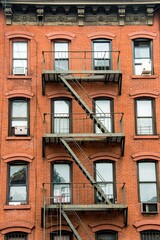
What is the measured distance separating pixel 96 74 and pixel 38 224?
7.51 meters

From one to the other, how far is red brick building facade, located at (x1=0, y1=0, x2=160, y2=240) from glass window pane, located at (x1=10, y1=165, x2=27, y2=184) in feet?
0.15

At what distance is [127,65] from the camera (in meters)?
27.5

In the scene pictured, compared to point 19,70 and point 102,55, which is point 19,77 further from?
point 102,55

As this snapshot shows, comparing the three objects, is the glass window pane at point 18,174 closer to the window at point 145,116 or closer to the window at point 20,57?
the window at point 20,57

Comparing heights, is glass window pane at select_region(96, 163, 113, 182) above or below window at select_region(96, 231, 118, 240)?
above

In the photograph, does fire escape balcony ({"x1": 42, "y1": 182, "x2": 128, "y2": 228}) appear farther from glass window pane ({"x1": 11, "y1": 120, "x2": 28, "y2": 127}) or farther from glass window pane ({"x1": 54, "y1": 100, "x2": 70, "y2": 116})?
glass window pane ({"x1": 54, "y1": 100, "x2": 70, "y2": 116})

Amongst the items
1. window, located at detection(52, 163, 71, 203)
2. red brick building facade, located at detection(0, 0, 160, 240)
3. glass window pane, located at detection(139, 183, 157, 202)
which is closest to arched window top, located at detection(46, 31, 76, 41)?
red brick building facade, located at detection(0, 0, 160, 240)

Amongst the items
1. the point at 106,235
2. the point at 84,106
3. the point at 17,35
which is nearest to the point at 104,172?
the point at 106,235

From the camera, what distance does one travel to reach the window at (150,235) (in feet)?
82.7

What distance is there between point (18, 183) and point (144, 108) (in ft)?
22.9

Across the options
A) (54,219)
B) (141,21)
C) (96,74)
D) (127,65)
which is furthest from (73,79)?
(54,219)

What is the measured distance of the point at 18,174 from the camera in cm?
2605

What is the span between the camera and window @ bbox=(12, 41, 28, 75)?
27422mm

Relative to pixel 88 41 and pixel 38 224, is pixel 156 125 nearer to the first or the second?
pixel 88 41
